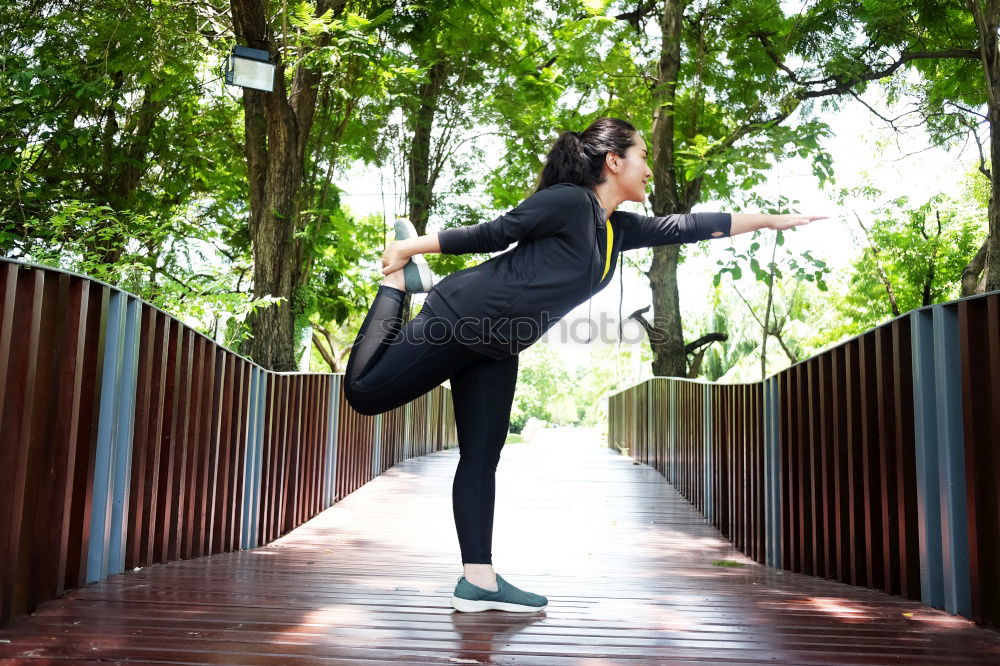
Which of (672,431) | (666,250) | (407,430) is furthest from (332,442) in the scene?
(666,250)

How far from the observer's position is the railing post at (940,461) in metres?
2.60

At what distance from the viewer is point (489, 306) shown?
8.29 ft

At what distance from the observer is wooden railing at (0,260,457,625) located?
2316 millimetres

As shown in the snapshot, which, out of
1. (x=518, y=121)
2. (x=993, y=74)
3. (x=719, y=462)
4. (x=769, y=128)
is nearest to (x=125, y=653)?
(x=719, y=462)

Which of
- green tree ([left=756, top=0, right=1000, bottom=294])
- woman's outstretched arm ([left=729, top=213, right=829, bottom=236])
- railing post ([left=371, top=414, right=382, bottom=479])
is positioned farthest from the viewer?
railing post ([left=371, top=414, right=382, bottom=479])

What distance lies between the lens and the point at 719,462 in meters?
6.36

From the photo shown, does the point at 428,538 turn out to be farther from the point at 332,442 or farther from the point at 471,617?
the point at 471,617

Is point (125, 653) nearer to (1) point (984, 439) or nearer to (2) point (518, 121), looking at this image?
(1) point (984, 439)

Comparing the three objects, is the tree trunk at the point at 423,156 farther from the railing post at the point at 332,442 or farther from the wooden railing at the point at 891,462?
the wooden railing at the point at 891,462

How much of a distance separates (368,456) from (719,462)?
4.05m

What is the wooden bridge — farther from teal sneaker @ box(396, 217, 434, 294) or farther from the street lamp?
the street lamp

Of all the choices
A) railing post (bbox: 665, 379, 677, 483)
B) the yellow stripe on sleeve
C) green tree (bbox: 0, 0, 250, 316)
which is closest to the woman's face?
the yellow stripe on sleeve

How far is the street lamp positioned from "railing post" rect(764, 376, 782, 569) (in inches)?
205

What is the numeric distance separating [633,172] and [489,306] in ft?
2.33
